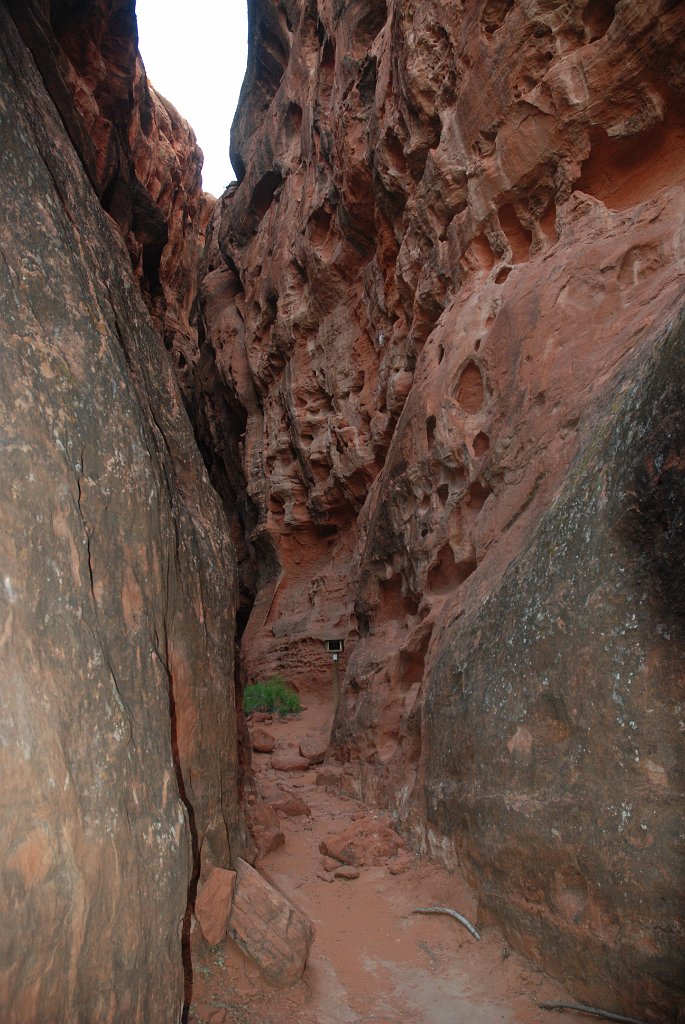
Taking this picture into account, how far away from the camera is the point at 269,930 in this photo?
4.52 metres

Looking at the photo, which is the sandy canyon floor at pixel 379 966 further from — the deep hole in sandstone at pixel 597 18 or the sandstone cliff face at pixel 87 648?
the deep hole in sandstone at pixel 597 18

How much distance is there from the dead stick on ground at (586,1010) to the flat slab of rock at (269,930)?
1427mm

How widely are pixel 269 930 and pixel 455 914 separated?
1326 millimetres

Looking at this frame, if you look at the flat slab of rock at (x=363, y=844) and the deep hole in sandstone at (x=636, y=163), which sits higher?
the deep hole in sandstone at (x=636, y=163)

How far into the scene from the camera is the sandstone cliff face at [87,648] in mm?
2871

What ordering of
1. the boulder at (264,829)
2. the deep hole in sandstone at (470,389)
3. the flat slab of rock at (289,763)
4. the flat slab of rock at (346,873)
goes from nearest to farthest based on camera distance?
1. the flat slab of rock at (346,873)
2. the boulder at (264,829)
3. the deep hole in sandstone at (470,389)
4. the flat slab of rock at (289,763)

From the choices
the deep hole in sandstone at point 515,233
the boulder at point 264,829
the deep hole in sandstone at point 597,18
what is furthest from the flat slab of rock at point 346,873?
the deep hole in sandstone at point 597,18

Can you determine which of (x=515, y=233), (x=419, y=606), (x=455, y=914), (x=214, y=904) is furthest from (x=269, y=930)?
(x=515, y=233)

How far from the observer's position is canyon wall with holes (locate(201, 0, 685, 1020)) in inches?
163

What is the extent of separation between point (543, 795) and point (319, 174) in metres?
12.2

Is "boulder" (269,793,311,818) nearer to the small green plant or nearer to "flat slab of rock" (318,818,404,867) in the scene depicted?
"flat slab of rock" (318,818,404,867)

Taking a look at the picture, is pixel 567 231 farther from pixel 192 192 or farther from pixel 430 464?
pixel 192 192

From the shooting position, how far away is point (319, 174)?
13672 mm

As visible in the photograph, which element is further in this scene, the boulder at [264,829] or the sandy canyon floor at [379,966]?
the boulder at [264,829]
